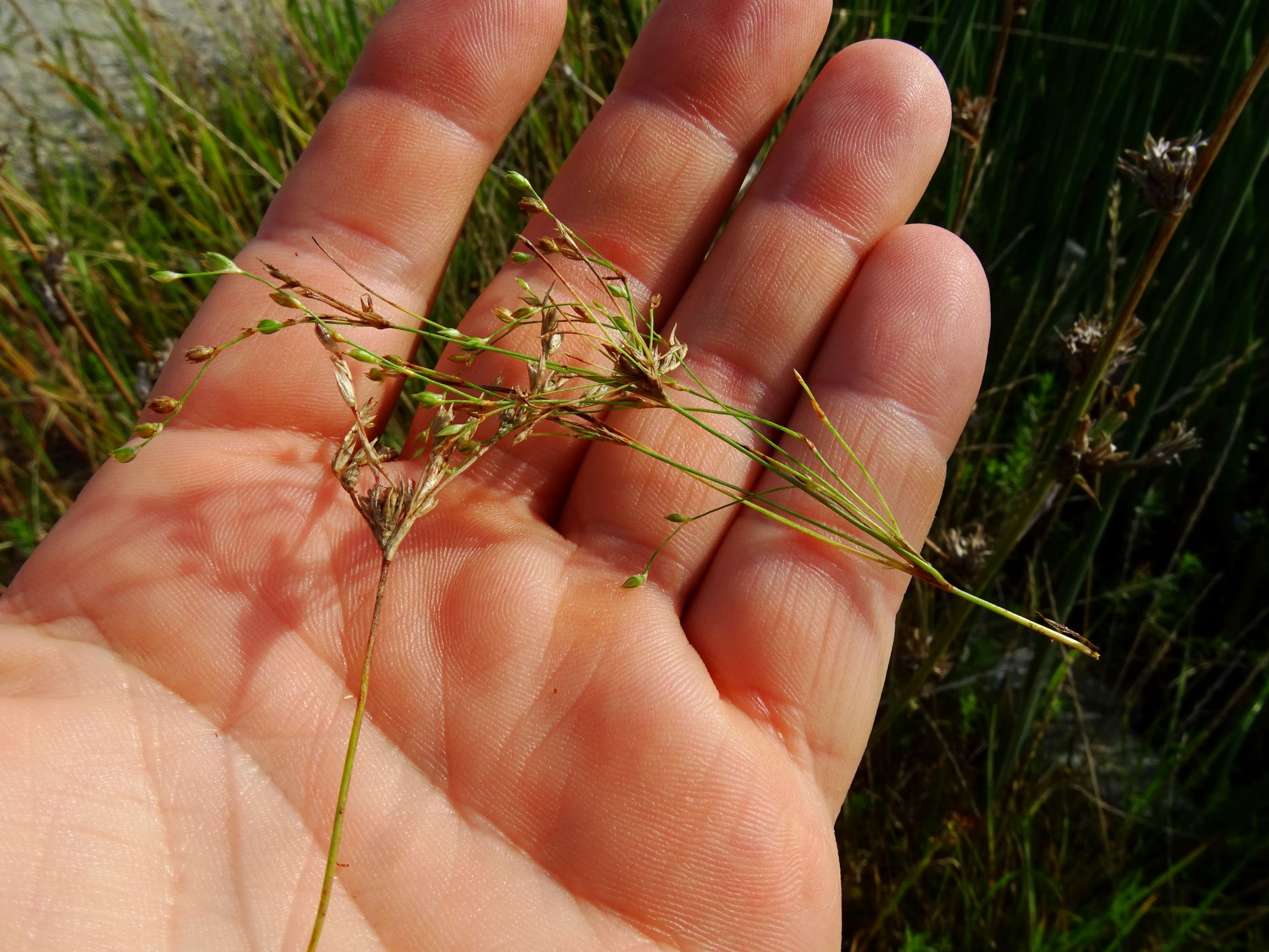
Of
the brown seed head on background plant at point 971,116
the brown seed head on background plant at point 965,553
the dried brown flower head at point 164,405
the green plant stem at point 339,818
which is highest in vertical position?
the brown seed head on background plant at point 971,116

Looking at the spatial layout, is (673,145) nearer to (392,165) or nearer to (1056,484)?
(392,165)

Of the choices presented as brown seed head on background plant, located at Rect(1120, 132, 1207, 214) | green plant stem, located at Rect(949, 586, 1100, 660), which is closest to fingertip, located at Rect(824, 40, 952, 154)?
brown seed head on background plant, located at Rect(1120, 132, 1207, 214)

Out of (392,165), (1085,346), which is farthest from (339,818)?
(1085,346)

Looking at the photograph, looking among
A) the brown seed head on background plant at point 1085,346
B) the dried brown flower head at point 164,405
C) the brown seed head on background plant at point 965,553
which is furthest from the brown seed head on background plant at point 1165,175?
the dried brown flower head at point 164,405

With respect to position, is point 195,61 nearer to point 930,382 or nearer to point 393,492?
point 393,492

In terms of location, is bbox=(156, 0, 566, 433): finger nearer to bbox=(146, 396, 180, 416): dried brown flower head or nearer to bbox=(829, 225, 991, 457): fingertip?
bbox=(146, 396, 180, 416): dried brown flower head

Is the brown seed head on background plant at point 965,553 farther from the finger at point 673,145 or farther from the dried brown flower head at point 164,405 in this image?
the dried brown flower head at point 164,405
